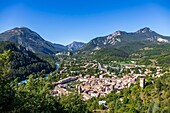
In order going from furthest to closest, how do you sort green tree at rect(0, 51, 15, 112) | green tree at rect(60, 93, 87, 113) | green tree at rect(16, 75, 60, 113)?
green tree at rect(60, 93, 87, 113)
green tree at rect(16, 75, 60, 113)
green tree at rect(0, 51, 15, 112)

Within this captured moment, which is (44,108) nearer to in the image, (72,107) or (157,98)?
(72,107)

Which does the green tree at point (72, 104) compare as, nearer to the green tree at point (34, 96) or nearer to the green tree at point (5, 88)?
the green tree at point (34, 96)

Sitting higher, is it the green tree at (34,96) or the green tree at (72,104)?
the green tree at (34,96)

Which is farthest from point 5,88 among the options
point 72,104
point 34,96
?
point 72,104

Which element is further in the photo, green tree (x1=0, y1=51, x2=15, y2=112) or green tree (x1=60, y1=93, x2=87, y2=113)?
green tree (x1=60, y1=93, x2=87, y2=113)

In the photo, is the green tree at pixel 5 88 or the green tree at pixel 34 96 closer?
the green tree at pixel 5 88

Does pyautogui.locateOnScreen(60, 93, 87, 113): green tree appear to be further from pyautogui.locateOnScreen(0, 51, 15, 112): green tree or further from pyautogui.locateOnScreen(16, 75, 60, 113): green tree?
pyautogui.locateOnScreen(0, 51, 15, 112): green tree

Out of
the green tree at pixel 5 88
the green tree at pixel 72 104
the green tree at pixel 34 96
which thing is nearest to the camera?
the green tree at pixel 5 88

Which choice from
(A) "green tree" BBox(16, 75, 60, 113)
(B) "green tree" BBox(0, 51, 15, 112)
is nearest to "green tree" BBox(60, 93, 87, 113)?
(A) "green tree" BBox(16, 75, 60, 113)

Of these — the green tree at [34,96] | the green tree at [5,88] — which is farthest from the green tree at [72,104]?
the green tree at [5,88]

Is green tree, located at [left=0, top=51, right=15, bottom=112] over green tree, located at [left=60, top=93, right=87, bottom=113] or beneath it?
over

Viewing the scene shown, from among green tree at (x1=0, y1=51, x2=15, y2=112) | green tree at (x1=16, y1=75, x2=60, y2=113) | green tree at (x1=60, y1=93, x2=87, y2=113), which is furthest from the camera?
green tree at (x1=60, y1=93, x2=87, y2=113)
